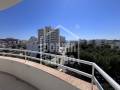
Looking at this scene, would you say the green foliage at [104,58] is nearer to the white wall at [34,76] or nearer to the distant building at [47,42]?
the distant building at [47,42]

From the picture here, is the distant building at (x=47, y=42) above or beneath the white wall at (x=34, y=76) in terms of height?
above

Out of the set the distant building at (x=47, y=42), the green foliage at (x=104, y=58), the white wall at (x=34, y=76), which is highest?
the distant building at (x=47, y=42)

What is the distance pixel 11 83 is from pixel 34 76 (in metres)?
0.72

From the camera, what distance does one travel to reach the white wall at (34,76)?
3742 millimetres

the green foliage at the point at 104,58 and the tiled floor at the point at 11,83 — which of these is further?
the green foliage at the point at 104,58

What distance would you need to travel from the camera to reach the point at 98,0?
47250mm

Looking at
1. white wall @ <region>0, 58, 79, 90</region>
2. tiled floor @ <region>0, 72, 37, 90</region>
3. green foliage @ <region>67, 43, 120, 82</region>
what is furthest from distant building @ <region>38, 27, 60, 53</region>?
green foliage @ <region>67, 43, 120, 82</region>

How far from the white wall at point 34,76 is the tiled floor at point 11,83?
5.2 inches

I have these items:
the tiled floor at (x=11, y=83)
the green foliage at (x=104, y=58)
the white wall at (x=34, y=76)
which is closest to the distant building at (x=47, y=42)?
the white wall at (x=34, y=76)

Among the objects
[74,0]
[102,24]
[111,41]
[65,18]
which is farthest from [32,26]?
[102,24]

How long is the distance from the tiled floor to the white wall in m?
0.13

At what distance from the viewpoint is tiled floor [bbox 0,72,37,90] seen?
4.74 m

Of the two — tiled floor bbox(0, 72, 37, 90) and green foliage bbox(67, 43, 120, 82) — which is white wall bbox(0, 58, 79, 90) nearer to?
tiled floor bbox(0, 72, 37, 90)

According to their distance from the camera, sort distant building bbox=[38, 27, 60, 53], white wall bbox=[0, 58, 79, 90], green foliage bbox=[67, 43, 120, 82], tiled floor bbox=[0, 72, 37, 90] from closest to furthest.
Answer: white wall bbox=[0, 58, 79, 90], tiled floor bbox=[0, 72, 37, 90], distant building bbox=[38, 27, 60, 53], green foliage bbox=[67, 43, 120, 82]
